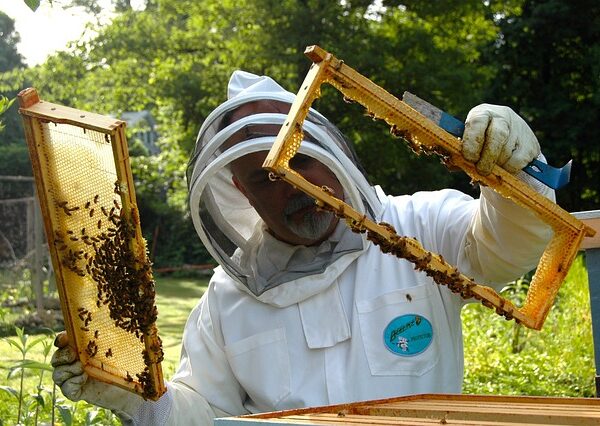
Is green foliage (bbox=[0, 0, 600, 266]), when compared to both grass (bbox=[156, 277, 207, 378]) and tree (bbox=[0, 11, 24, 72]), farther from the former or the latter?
tree (bbox=[0, 11, 24, 72])

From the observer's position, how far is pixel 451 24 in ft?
63.5

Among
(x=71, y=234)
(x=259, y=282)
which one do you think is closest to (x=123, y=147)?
(x=71, y=234)

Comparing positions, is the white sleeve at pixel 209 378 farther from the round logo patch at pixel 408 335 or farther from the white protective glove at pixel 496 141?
the white protective glove at pixel 496 141

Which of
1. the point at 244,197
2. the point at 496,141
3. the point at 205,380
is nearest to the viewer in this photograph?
the point at 496,141

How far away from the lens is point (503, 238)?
2.90 meters

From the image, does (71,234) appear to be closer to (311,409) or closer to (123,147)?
(123,147)

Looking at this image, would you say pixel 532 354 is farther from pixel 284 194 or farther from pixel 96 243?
pixel 96 243

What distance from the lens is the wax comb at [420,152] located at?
236 cm

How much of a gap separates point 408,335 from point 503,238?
0.53m

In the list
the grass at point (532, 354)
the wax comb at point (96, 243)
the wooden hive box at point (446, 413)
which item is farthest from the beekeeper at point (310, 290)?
the grass at point (532, 354)

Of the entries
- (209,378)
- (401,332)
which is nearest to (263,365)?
(209,378)

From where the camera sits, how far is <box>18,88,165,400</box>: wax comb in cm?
249

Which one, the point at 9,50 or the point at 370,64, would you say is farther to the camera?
the point at 9,50

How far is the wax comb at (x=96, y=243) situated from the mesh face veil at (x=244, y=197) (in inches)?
24.3
